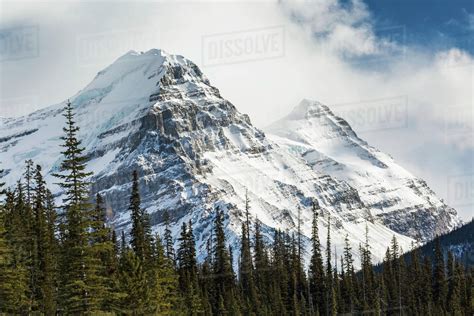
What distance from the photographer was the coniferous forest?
1713 inches

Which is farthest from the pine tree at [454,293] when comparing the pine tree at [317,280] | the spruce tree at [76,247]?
the spruce tree at [76,247]

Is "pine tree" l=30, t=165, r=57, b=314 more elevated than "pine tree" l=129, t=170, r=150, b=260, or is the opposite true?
"pine tree" l=129, t=170, r=150, b=260

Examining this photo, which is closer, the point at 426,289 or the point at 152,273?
the point at 152,273

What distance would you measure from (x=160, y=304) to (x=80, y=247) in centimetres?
1135

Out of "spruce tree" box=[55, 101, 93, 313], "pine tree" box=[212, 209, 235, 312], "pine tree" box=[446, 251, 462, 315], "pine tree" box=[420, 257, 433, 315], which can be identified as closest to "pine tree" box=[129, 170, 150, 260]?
"pine tree" box=[212, 209, 235, 312]

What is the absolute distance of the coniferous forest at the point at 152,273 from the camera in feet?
143

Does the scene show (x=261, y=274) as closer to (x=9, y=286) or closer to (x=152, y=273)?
(x=152, y=273)

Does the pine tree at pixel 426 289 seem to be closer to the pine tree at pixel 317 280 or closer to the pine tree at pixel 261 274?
the pine tree at pixel 317 280

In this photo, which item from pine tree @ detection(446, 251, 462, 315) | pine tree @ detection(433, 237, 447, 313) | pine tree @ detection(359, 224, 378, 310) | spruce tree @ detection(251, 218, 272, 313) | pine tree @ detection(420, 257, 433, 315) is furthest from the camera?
pine tree @ detection(433, 237, 447, 313)

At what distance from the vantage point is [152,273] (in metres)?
56.2

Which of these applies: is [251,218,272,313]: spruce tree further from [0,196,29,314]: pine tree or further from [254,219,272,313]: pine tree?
[0,196,29,314]: pine tree

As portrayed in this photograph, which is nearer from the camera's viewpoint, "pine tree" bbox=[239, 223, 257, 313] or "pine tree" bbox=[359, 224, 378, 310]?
"pine tree" bbox=[239, 223, 257, 313]

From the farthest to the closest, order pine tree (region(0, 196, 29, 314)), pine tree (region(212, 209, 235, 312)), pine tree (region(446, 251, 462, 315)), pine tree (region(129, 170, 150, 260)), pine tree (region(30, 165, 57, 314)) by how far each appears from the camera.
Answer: pine tree (region(446, 251, 462, 315)) < pine tree (region(212, 209, 235, 312)) < pine tree (region(129, 170, 150, 260)) < pine tree (region(30, 165, 57, 314)) < pine tree (region(0, 196, 29, 314))

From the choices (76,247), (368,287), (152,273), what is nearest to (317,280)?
(368,287)
